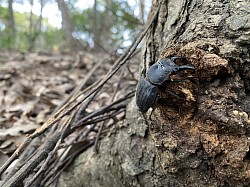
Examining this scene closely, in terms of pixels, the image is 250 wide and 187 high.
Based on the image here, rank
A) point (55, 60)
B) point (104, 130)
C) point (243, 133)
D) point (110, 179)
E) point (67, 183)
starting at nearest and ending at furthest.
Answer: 1. point (243, 133)
2. point (110, 179)
3. point (67, 183)
4. point (104, 130)
5. point (55, 60)

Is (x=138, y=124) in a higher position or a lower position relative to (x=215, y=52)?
lower

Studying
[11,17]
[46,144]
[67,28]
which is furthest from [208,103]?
[11,17]

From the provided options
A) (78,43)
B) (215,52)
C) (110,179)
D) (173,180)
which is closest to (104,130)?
(110,179)

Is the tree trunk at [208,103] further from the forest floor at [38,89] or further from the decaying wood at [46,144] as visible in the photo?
the forest floor at [38,89]

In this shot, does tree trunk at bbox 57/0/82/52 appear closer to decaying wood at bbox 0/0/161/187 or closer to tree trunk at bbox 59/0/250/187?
decaying wood at bbox 0/0/161/187

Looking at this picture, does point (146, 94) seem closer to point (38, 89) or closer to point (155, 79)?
point (155, 79)

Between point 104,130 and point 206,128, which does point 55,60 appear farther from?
point 206,128
